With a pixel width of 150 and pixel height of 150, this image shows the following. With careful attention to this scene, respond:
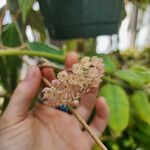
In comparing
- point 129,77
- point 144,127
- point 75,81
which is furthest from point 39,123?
point 144,127

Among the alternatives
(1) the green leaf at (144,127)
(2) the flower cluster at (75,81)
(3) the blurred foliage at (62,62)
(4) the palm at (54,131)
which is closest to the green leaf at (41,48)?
(3) the blurred foliage at (62,62)

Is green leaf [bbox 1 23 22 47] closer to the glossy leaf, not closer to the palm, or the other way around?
the glossy leaf

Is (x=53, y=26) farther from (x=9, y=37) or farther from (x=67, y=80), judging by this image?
(x=67, y=80)

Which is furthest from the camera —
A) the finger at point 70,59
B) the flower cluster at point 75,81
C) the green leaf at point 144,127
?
the green leaf at point 144,127

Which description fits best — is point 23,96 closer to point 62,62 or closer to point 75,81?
point 62,62

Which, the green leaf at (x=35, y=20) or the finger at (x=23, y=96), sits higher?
the green leaf at (x=35, y=20)

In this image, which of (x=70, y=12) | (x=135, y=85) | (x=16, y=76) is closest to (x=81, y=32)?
(x=70, y=12)

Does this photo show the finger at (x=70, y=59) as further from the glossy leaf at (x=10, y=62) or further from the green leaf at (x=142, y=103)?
the green leaf at (x=142, y=103)
